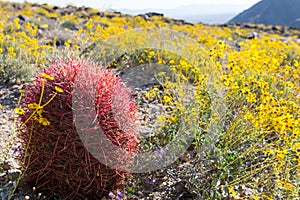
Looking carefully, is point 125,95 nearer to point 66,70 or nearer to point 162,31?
point 66,70

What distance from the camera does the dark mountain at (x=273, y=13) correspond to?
83.9 m

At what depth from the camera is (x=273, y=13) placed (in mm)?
87938

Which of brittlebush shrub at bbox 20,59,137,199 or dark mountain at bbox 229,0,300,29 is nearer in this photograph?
brittlebush shrub at bbox 20,59,137,199

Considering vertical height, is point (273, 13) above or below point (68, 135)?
below

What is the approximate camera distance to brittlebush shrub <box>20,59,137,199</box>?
91.4 inches

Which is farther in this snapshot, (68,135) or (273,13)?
(273,13)

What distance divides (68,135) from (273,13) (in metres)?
93.2

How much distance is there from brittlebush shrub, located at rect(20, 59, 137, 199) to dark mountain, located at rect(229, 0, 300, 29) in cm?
8347

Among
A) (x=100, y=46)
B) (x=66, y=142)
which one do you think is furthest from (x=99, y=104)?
Answer: (x=100, y=46)

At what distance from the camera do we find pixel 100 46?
6551mm

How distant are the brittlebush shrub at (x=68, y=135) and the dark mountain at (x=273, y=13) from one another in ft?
274

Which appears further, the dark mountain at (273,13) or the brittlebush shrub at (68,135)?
the dark mountain at (273,13)

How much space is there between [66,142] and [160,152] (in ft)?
3.11

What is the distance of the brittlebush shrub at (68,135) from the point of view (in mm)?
2320
